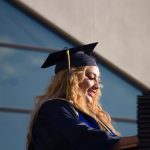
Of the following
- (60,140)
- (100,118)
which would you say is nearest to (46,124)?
(60,140)

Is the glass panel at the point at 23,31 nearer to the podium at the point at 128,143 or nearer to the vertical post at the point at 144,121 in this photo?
the podium at the point at 128,143

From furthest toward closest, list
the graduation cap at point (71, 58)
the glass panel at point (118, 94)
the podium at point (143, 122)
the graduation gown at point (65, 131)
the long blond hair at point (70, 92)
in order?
the glass panel at point (118, 94) < the graduation cap at point (71, 58) < the long blond hair at point (70, 92) < the graduation gown at point (65, 131) < the podium at point (143, 122)

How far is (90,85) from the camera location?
4.32 metres

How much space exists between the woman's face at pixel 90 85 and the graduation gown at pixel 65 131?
162 millimetres

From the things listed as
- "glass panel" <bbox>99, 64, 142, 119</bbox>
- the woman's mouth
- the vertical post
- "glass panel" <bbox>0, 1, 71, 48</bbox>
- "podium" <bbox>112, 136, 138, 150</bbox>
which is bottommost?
"podium" <bbox>112, 136, 138, 150</bbox>

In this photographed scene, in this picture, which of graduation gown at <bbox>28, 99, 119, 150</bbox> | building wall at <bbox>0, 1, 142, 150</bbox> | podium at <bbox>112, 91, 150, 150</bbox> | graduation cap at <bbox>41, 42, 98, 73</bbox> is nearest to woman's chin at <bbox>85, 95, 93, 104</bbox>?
graduation gown at <bbox>28, 99, 119, 150</bbox>

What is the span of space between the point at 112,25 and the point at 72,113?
18.2 ft

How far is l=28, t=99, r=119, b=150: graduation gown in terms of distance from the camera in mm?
3668

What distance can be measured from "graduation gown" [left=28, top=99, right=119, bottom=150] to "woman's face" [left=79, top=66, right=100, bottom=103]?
0.53 feet

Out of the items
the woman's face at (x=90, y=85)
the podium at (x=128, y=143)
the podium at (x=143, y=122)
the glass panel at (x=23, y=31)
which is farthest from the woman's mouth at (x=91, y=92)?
the glass panel at (x=23, y=31)

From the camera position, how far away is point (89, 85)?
4320mm

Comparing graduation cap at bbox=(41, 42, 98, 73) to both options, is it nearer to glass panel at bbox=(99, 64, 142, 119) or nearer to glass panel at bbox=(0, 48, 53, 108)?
glass panel at bbox=(0, 48, 53, 108)

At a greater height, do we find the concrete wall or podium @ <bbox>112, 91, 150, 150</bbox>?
the concrete wall

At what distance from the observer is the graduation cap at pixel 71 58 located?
4.57 m
